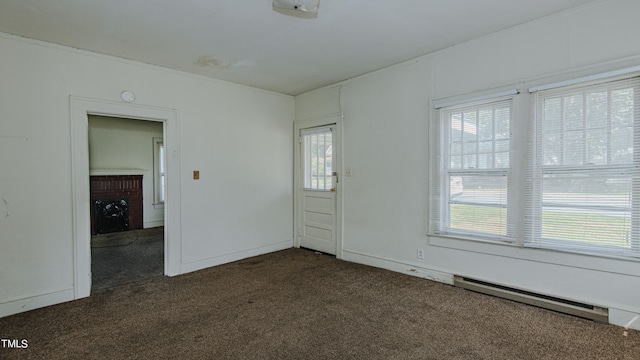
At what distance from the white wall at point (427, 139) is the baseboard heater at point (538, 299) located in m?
0.06

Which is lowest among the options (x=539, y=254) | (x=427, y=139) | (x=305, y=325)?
(x=305, y=325)

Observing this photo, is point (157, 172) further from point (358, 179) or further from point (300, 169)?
point (358, 179)

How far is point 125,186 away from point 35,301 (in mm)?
3901

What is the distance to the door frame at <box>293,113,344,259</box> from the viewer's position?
4.43 metres

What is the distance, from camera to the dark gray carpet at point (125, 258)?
144 inches

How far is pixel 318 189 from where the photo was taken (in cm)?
482

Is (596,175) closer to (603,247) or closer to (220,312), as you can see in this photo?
(603,247)

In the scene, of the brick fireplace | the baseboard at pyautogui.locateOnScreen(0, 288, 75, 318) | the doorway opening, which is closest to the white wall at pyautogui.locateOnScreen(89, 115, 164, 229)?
the doorway opening

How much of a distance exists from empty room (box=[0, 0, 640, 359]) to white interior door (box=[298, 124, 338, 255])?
192 millimetres

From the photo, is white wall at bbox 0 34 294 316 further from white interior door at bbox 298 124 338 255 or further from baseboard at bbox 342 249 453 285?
baseboard at bbox 342 249 453 285

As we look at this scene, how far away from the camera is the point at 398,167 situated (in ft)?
12.3

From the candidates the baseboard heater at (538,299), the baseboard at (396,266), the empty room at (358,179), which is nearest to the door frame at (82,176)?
the empty room at (358,179)

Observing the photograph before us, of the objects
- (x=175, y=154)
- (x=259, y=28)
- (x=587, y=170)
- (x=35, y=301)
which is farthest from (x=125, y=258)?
(x=587, y=170)

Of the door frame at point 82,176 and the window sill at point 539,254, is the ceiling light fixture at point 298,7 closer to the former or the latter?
the door frame at point 82,176
